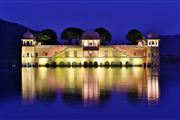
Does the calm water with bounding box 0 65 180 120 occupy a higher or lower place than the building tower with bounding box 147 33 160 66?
lower

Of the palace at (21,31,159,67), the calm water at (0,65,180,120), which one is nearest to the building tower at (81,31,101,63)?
the palace at (21,31,159,67)

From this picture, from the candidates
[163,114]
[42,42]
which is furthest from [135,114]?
[42,42]

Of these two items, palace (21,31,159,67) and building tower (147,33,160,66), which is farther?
palace (21,31,159,67)

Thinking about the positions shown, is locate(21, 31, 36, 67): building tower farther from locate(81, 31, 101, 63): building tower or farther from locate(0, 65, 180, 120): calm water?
locate(0, 65, 180, 120): calm water

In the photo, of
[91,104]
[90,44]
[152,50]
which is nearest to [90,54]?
[90,44]

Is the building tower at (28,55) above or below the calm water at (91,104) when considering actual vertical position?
above

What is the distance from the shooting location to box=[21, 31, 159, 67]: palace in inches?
2849

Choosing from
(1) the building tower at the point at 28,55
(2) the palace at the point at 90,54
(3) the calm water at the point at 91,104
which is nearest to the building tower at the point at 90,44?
(2) the palace at the point at 90,54

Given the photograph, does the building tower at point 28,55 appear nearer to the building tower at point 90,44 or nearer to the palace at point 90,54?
the palace at point 90,54

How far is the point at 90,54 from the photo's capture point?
72.6 metres

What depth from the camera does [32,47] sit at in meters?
Answer: 72.8

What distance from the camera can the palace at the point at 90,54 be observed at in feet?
237

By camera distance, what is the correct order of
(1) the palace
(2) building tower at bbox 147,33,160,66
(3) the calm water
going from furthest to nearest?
(1) the palace, (2) building tower at bbox 147,33,160,66, (3) the calm water

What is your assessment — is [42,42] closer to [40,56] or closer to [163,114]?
[40,56]
